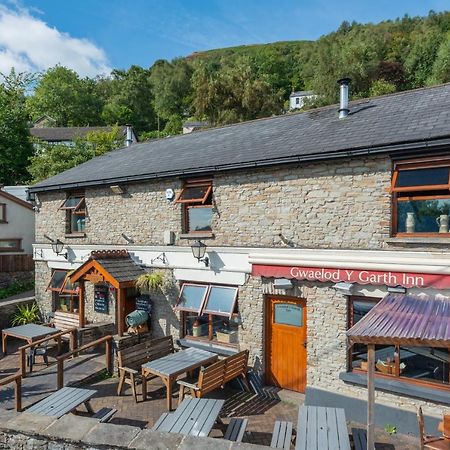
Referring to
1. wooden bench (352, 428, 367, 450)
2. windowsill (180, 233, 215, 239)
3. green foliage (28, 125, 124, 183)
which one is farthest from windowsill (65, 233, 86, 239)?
green foliage (28, 125, 124, 183)

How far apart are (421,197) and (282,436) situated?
17.2 feet

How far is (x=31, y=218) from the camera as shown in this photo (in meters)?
20.4

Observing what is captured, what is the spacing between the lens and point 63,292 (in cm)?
1452

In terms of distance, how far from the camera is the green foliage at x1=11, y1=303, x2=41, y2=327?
14.7 metres

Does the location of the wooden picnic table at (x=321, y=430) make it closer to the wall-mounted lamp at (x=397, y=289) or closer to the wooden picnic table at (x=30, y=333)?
the wall-mounted lamp at (x=397, y=289)

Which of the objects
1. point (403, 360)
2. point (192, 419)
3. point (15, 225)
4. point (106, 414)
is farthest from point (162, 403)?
point (15, 225)

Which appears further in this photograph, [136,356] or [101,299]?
[101,299]

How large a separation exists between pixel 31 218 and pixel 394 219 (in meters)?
18.6

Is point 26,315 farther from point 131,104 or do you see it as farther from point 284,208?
point 131,104

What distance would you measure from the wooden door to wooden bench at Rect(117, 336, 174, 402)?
292 cm

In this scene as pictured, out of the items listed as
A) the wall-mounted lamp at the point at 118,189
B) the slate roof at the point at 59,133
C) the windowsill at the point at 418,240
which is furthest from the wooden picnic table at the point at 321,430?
the slate roof at the point at 59,133

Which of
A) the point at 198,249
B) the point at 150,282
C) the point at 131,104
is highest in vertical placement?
the point at 131,104

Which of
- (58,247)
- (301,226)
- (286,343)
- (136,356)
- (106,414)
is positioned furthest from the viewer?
(58,247)

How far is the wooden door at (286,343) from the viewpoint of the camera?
9.34 metres
